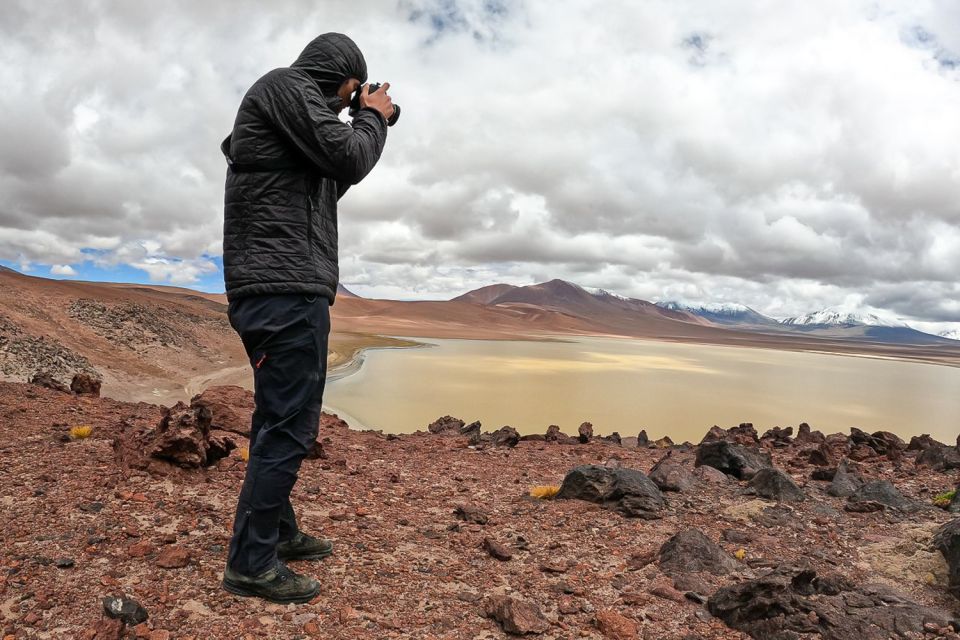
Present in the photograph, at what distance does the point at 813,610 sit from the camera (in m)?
2.22

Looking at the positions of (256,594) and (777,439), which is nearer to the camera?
(256,594)

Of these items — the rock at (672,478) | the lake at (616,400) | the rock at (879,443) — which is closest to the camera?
the rock at (672,478)

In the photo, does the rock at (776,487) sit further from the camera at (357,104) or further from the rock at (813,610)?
the camera at (357,104)

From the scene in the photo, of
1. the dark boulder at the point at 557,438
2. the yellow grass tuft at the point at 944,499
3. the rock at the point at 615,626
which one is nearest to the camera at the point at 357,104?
the rock at the point at 615,626

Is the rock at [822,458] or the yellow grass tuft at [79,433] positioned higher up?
the yellow grass tuft at [79,433]

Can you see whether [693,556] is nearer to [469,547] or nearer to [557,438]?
[469,547]

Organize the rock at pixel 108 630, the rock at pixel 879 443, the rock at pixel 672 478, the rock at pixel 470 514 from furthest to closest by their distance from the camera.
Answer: the rock at pixel 879 443 → the rock at pixel 672 478 → the rock at pixel 470 514 → the rock at pixel 108 630

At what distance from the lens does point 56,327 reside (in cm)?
1833

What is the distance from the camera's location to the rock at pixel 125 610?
1.95 m

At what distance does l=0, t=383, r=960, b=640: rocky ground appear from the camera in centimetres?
215

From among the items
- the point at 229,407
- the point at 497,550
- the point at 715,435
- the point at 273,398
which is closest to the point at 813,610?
the point at 497,550

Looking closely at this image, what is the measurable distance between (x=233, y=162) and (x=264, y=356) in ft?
2.44

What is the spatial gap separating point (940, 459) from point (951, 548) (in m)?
3.98

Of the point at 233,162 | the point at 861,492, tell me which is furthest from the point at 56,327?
the point at 861,492
